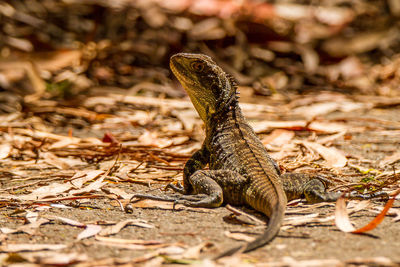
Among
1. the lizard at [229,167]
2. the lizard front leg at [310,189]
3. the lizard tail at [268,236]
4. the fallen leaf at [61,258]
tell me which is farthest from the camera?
the lizard front leg at [310,189]

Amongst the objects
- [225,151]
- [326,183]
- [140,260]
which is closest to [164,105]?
[225,151]

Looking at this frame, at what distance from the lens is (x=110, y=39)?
10891 millimetres

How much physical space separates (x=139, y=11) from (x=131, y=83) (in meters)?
2.54

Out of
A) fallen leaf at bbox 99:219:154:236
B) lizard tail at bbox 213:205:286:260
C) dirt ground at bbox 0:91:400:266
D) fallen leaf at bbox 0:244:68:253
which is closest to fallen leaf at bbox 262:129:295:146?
dirt ground at bbox 0:91:400:266

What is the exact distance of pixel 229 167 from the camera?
13.5ft

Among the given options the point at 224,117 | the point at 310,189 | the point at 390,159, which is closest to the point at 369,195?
the point at 310,189

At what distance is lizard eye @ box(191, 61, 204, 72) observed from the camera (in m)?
4.55

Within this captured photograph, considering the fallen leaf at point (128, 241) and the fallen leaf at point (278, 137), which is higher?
the fallen leaf at point (278, 137)

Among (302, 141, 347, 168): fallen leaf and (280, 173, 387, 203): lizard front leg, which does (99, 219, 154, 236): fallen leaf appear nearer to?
(280, 173, 387, 203): lizard front leg

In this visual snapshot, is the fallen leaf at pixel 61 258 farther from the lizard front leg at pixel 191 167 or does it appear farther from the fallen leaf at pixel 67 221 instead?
the lizard front leg at pixel 191 167

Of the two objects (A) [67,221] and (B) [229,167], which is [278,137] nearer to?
(B) [229,167]

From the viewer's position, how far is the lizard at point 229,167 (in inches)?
140

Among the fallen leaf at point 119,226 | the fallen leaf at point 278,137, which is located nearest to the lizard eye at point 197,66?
the fallen leaf at point 278,137

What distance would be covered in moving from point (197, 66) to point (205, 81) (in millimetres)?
172
